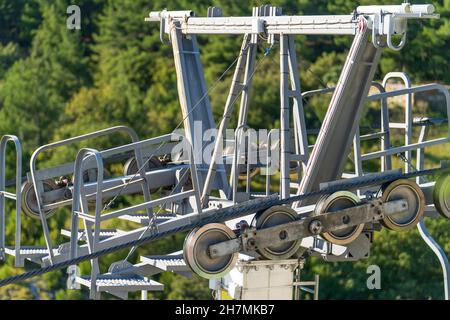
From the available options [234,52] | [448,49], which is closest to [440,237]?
[448,49]

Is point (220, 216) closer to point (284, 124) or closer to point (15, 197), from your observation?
point (284, 124)

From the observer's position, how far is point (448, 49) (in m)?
54.8

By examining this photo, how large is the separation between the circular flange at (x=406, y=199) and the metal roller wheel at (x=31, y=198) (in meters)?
3.99

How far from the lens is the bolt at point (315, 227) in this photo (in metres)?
16.5

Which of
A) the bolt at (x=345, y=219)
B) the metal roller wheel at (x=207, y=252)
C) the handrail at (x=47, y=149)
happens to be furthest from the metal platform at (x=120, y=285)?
the bolt at (x=345, y=219)

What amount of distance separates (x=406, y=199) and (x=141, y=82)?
49547 mm

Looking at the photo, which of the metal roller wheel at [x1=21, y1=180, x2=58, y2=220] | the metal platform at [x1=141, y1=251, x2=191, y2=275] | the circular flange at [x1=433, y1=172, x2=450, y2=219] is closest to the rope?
the circular flange at [x1=433, y1=172, x2=450, y2=219]

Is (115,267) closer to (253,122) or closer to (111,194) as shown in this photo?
(111,194)

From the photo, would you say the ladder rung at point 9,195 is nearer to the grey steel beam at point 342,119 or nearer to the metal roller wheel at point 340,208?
the grey steel beam at point 342,119

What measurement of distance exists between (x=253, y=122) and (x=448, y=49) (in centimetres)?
673

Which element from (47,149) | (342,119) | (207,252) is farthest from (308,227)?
(47,149)

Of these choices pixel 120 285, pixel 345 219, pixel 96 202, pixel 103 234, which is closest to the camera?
pixel 345 219

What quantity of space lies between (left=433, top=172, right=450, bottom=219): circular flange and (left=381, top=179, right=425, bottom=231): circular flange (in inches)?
12.7

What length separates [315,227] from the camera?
16469 mm
